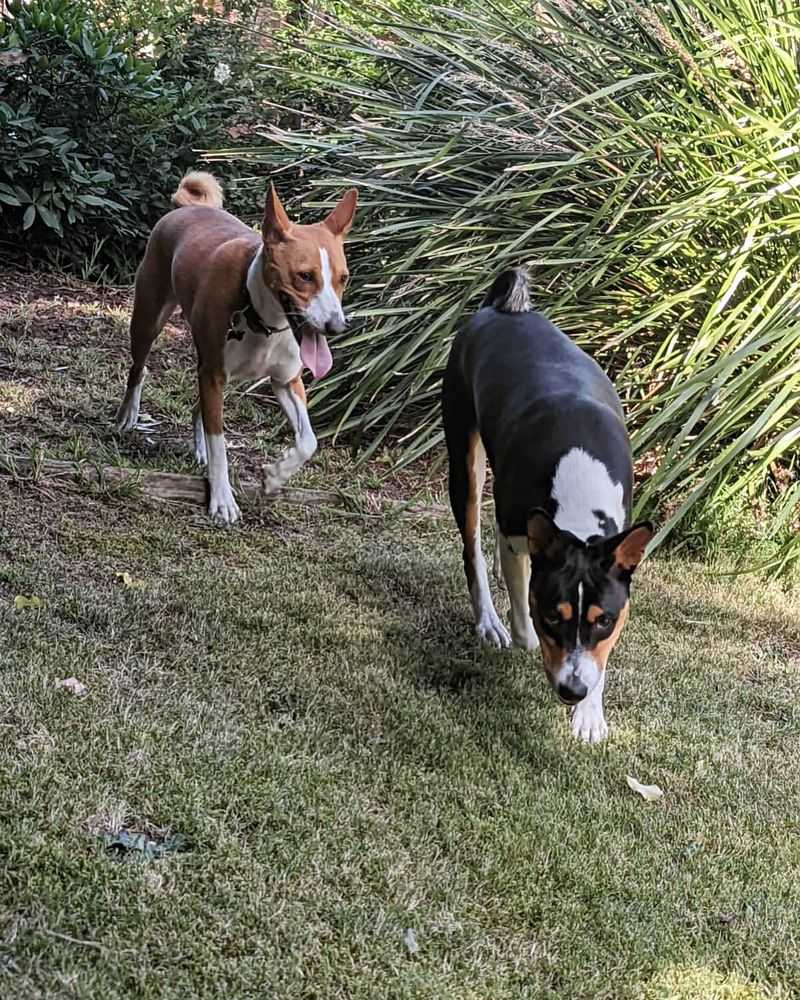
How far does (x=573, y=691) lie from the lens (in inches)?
120

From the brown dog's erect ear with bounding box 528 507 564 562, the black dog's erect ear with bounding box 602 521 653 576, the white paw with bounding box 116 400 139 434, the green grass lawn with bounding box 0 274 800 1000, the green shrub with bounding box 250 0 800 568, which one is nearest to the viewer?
the green grass lawn with bounding box 0 274 800 1000

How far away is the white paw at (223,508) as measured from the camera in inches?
183

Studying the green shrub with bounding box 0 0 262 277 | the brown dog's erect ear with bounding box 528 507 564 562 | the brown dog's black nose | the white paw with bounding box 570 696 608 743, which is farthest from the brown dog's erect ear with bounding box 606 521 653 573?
the green shrub with bounding box 0 0 262 277

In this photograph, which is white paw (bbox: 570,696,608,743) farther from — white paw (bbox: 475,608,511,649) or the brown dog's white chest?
the brown dog's white chest

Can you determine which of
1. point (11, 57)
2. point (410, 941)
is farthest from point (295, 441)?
point (11, 57)

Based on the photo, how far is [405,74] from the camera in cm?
697

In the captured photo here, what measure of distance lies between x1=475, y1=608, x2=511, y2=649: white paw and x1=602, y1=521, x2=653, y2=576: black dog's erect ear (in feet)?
2.92

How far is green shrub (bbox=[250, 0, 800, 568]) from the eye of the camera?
197 inches

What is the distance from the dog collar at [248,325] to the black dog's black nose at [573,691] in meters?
2.13

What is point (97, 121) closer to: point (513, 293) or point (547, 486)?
point (513, 293)

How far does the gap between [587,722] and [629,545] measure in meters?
0.62

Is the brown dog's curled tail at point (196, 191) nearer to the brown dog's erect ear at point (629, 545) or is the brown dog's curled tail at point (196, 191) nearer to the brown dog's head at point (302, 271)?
the brown dog's head at point (302, 271)

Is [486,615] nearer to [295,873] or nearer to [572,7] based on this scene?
[295,873]

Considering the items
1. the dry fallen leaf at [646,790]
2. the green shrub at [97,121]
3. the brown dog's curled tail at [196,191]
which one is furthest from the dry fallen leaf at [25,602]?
the green shrub at [97,121]
